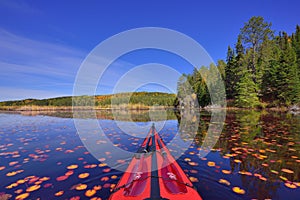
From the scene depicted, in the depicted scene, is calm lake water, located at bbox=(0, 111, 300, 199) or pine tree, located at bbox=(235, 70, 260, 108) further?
pine tree, located at bbox=(235, 70, 260, 108)

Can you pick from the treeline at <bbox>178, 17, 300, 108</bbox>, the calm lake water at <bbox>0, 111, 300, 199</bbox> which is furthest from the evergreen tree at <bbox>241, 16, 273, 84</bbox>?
the calm lake water at <bbox>0, 111, 300, 199</bbox>

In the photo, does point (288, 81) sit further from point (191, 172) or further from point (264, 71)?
point (191, 172)

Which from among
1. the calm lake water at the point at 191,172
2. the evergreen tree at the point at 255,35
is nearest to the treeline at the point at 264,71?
the evergreen tree at the point at 255,35

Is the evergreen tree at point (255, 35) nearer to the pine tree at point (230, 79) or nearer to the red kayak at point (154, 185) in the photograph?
the pine tree at point (230, 79)

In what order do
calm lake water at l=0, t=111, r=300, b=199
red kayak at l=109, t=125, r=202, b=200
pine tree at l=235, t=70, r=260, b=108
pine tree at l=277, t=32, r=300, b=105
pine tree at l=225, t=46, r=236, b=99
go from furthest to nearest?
pine tree at l=225, t=46, r=236, b=99
pine tree at l=235, t=70, r=260, b=108
pine tree at l=277, t=32, r=300, b=105
calm lake water at l=0, t=111, r=300, b=199
red kayak at l=109, t=125, r=202, b=200

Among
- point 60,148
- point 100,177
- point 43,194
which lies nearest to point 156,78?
point 60,148

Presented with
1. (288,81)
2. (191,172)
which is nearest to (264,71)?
(288,81)

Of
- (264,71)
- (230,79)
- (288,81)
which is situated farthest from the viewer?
(230,79)

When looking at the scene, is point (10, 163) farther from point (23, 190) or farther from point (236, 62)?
point (236, 62)

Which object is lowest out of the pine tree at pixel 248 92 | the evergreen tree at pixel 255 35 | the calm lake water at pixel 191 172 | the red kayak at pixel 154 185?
the calm lake water at pixel 191 172

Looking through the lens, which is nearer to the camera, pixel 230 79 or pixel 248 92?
pixel 248 92

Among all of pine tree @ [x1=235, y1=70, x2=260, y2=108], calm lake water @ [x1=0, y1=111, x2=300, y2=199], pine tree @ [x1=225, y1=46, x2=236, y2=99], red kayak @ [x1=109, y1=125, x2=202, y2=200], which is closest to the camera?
red kayak @ [x1=109, y1=125, x2=202, y2=200]

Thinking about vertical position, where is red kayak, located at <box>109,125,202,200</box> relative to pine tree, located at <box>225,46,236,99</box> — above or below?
below

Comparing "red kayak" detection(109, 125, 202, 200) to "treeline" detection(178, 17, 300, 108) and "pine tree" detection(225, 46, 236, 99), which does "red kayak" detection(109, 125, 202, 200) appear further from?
"pine tree" detection(225, 46, 236, 99)
